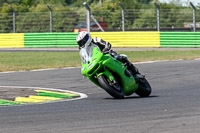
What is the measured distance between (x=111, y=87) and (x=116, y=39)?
18.6 metres

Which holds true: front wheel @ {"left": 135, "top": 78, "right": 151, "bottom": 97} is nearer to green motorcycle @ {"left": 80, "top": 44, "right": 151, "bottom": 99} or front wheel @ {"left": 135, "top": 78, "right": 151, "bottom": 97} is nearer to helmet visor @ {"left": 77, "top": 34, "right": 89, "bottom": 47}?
green motorcycle @ {"left": 80, "top": 44, "right": 151, "bottom": 99}

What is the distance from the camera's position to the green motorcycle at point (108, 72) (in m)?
8.52

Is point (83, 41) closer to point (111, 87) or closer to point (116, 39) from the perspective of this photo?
point (111, 87)

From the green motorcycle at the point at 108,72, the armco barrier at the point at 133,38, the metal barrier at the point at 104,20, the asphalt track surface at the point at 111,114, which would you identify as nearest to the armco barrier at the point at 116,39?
the armco barrier at the point at 133,38

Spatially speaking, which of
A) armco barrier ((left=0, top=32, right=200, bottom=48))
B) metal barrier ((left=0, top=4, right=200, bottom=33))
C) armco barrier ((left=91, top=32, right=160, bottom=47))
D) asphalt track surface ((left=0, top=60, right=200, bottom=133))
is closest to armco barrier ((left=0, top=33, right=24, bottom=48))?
armco barrier ((left=0, top=32, right=200, bottom=48))

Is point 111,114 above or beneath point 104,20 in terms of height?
beneath

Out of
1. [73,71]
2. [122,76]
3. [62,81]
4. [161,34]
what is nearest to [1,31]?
[161,34]

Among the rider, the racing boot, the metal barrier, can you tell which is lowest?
the racing boot

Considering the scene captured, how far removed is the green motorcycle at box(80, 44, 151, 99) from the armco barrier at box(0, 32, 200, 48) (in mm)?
16801

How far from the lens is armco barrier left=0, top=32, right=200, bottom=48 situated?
1006 inches

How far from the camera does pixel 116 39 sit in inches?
1064

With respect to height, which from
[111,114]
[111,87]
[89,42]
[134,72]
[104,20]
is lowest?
[111,114]

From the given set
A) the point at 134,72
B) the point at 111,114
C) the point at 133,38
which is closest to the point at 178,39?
the point at 133,38

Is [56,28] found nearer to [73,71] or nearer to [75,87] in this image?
[73,71]
